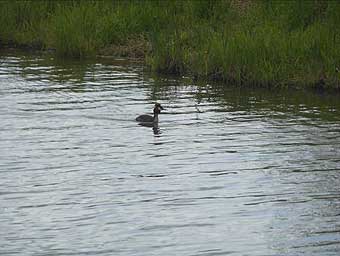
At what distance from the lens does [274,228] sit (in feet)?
35.5

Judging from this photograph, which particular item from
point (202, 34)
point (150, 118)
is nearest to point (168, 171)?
point (150, 118)

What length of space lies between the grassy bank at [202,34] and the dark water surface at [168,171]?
615 millimetres

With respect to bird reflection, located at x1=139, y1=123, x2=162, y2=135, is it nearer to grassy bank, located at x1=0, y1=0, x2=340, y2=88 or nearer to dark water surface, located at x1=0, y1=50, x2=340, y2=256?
dark water surface, located at x1=0, y1=50, x2=340, y2=256

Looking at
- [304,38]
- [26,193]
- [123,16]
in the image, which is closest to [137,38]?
[123,16]

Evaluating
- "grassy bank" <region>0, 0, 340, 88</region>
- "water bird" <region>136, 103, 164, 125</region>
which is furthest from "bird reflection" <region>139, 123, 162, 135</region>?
"grassy bank" <region>0, 0, 340, 88</region>

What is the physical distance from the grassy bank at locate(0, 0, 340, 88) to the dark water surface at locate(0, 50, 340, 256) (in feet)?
2.02

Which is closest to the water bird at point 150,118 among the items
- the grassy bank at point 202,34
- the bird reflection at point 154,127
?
the bird reflection at point 154,127

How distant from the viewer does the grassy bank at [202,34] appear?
20.2 m

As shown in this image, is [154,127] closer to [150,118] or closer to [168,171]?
[150,118]

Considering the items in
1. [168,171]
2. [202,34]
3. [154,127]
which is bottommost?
[168,171]

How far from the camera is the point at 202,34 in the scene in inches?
901

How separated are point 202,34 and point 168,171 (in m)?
10.0

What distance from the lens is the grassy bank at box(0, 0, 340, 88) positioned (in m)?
20.2

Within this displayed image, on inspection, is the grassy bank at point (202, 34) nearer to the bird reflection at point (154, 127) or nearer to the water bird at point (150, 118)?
the water bird at point (150, 118)
